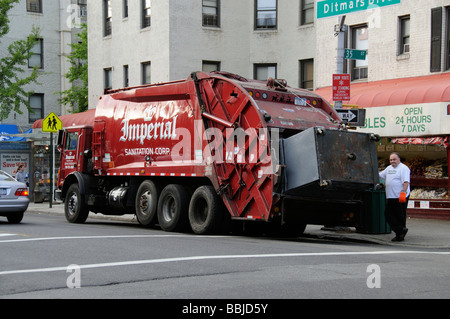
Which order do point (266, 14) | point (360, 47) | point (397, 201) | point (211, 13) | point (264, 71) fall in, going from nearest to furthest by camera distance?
point (397, 201)
point (360, 47)
point (266, 14)
point (211, 13)
point (264, 71)

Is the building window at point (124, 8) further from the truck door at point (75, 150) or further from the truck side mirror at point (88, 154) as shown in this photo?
the truck side mirror at point (88, 154)

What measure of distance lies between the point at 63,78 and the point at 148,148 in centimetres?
2933

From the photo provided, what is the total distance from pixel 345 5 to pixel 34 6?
106 ft

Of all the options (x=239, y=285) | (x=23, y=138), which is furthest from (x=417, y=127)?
(x=23, y=138)

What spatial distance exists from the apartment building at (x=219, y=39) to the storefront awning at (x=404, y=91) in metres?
6.77

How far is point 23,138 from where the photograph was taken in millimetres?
32031

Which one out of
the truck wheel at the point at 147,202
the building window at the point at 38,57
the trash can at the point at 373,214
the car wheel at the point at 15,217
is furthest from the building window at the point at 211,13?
the building window at the point at 38,57

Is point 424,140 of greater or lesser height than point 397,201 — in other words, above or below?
above

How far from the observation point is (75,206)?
19.9 metres

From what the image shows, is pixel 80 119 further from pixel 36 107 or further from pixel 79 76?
pixel 36 107

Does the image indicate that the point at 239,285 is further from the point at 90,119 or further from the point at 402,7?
the point at 90,119

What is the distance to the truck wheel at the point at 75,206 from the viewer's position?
1964 cm

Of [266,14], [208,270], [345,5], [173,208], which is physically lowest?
[208,270]

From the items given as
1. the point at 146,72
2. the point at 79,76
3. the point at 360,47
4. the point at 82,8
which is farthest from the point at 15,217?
the point at 82,8
